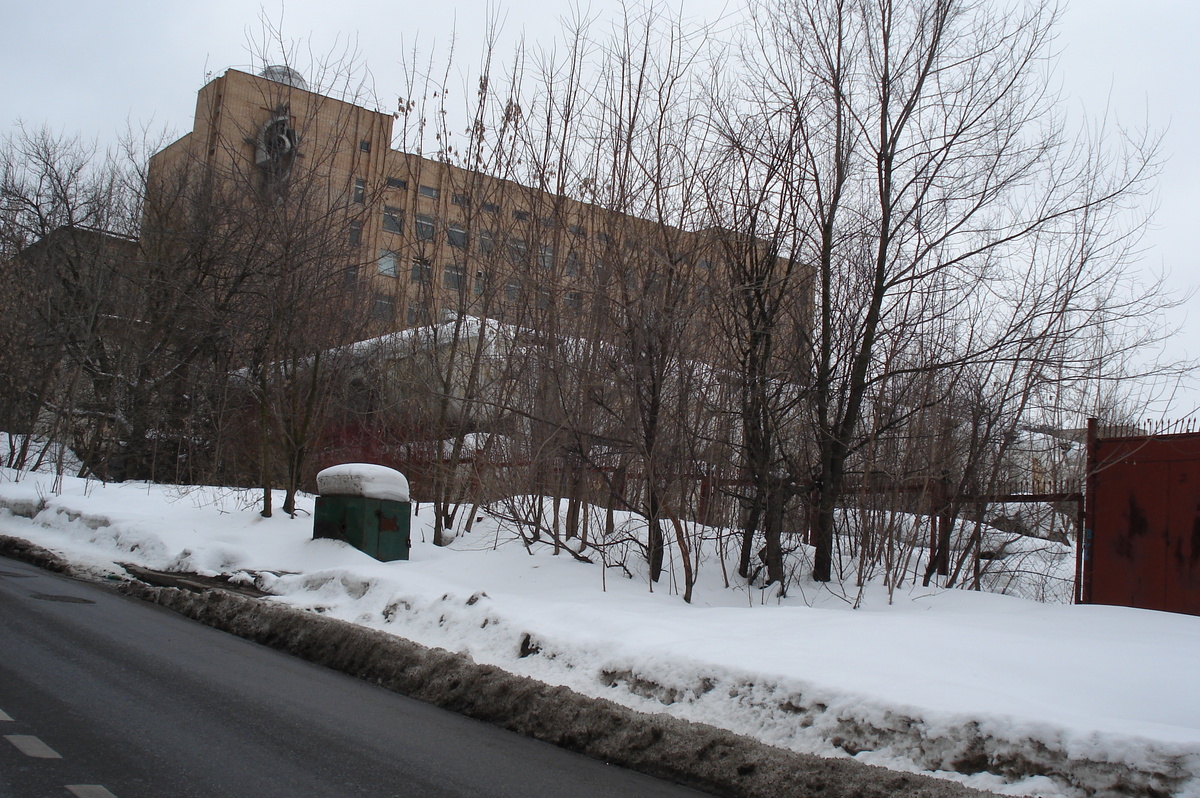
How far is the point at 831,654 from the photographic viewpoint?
5867 mm

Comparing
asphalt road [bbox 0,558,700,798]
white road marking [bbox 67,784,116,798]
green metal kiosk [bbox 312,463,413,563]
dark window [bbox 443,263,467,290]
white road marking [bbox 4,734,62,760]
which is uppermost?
dark window [bbox 443,263,467,290]

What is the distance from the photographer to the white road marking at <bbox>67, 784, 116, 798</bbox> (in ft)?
12.5

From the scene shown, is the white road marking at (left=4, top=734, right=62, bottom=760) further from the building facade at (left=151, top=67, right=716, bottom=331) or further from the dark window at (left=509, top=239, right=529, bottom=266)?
the dark window at (left=509, top=239, right=529, bottom=266)

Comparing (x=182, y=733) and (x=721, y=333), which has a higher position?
(x=721, y=333)

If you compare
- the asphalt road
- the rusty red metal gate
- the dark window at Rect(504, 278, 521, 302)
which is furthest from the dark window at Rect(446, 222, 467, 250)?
the rusty red metal gate

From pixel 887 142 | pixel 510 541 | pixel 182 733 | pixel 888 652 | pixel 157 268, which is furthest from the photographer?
pixel 157 268

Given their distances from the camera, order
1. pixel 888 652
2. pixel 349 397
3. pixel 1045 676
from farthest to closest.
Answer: pixel 349 397 < pixel 888 652 < pixel 1045 676

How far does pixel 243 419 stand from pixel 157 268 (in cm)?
560

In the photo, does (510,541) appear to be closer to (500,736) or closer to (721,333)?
(721,333)

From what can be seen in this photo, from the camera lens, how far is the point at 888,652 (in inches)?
231

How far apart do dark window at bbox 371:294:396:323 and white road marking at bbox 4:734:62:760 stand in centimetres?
1223

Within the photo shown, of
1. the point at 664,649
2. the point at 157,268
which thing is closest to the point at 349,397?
the point at 157,268

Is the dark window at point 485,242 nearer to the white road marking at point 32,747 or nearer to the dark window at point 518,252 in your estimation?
the dark window at point 518,252

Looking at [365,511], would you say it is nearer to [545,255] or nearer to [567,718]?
[545,255]
